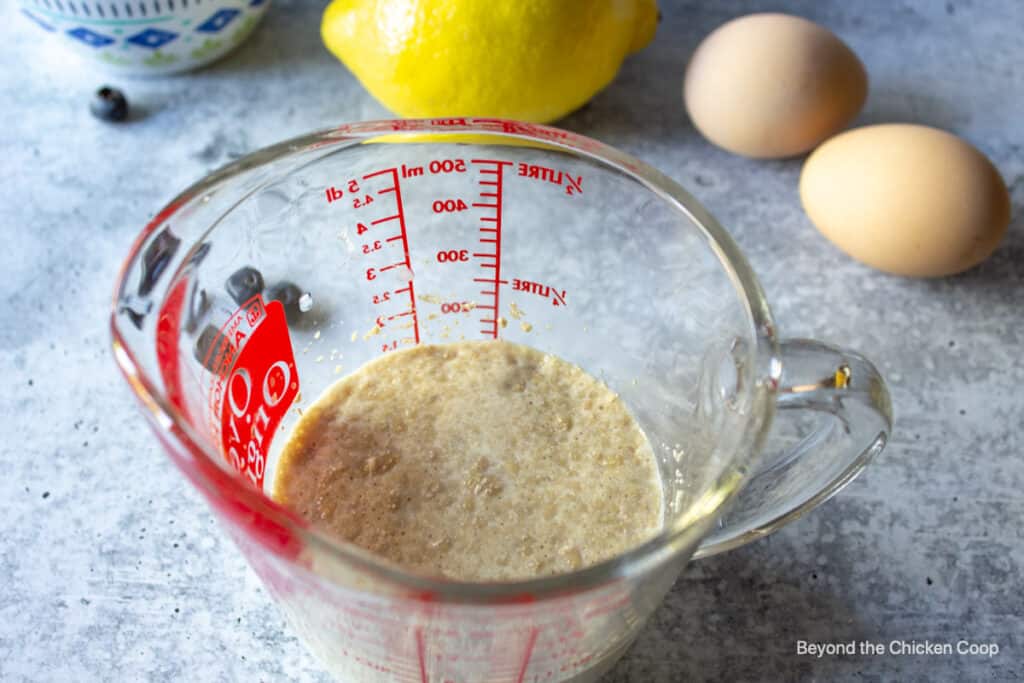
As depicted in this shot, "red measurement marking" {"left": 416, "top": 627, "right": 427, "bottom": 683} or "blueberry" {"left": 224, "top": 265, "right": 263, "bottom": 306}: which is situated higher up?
"blueberry" {"left": 224, "top": 265, "right": 263, "bottom": 306}

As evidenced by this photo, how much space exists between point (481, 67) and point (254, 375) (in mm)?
414

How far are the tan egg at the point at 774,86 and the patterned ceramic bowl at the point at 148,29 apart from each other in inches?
20.7

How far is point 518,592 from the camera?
1.54 feet

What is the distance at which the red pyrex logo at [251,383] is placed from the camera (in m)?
0.64

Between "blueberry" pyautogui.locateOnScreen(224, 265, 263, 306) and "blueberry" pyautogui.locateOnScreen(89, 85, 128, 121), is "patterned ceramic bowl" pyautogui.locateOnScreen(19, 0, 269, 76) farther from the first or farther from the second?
"blueberry" pyautogui.locateOnScreen(224, 265, 263, 306)

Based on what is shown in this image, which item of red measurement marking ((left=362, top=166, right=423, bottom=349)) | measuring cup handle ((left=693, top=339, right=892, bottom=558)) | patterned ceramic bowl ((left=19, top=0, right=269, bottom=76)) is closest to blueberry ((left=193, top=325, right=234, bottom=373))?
red measurement marking ((left=362, top=166, right=423, bottom=349))

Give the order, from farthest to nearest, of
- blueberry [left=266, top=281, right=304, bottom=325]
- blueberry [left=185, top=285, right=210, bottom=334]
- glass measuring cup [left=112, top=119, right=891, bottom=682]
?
blueberry [left=266, top=281, right=304, bottom=325]
blueberry [left=185, top=285, right=210, bottom=334]
glass measuring cup [left=112, top=119, right=891, bottom=682]

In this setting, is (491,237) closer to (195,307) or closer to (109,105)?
(195,307)

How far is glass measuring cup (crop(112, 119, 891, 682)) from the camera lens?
517mm

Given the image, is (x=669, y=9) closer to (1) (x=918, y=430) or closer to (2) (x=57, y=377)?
(1) (x=918, y=430)

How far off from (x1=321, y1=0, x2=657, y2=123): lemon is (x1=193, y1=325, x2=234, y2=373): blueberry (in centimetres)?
42

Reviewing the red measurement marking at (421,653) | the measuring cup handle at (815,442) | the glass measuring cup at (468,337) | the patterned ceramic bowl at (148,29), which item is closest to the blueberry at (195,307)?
the glass measuring cup at (468,337)

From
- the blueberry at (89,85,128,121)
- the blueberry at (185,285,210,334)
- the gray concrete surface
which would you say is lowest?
the gray concrete surface

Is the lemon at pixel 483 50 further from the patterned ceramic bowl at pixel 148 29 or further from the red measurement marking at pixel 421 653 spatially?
the red measurement marking at pixel 421 653
